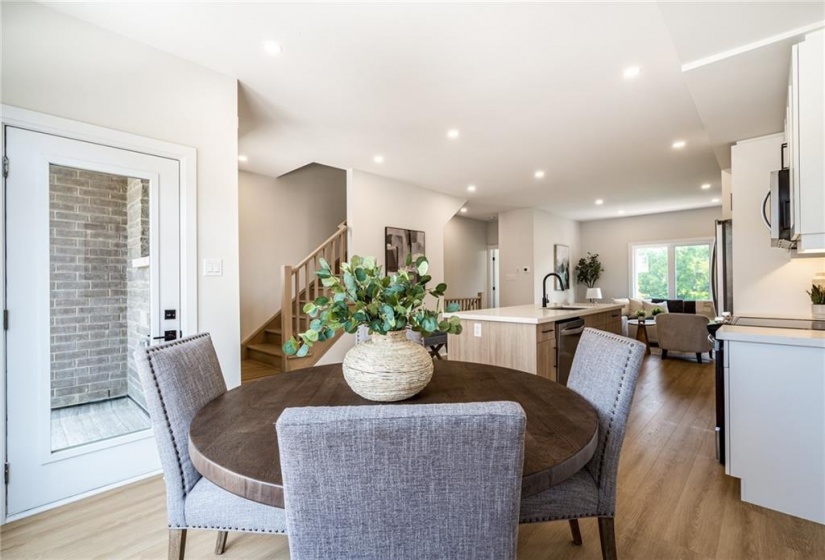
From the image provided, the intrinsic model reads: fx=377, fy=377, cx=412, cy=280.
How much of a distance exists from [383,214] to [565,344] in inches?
116

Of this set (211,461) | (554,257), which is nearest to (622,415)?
(211,461)

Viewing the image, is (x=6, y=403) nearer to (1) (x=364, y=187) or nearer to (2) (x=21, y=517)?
(2) (x=21, y=517)

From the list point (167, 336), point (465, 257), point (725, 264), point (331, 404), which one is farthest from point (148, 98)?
point (465, 257)

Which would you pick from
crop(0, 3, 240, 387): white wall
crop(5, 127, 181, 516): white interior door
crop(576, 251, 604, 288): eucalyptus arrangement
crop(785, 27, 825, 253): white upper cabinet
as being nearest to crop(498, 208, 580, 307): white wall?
crop(576, 251, 604, 288): eucalyptus arrangement

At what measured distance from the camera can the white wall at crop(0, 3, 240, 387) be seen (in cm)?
194

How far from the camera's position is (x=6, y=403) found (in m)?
1.87

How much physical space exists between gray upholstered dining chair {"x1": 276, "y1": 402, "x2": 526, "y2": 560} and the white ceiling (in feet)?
6.94

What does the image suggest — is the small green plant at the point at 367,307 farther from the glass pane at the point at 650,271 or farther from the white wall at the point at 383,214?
the glass pane at the point at 650,271

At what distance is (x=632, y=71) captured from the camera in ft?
8.59

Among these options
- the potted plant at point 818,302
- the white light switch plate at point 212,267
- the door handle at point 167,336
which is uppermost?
the white light switch plate at point 212,267

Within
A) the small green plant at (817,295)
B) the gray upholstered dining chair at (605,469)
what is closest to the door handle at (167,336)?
the gray upholstered dining chair at (605,469)

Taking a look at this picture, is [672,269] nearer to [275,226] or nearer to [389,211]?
[389,211]

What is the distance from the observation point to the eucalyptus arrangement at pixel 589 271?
8891mm

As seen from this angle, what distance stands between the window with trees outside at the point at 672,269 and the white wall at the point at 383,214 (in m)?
5.18
